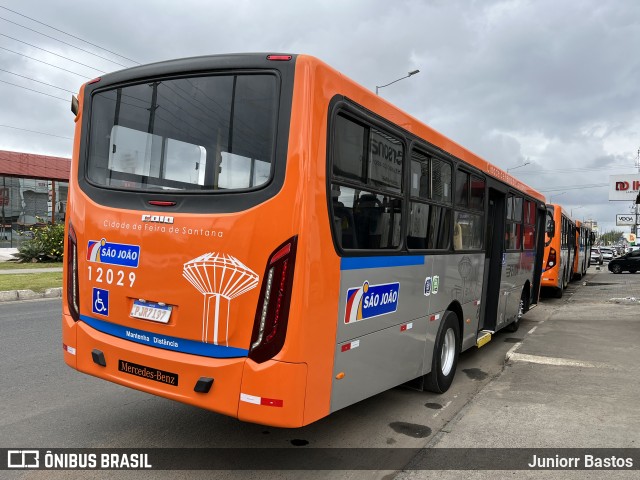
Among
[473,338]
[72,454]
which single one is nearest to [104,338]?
[72,454]

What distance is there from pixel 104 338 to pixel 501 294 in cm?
605

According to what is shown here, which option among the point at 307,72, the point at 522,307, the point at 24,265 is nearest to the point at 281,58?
the point at 307,72

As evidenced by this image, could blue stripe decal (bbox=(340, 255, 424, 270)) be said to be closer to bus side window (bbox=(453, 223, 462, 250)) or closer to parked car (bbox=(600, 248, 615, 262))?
bus side window (bbox=(453, 223, 462, 250))

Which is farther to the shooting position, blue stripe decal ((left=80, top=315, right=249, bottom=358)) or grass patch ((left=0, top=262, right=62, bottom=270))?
grass patch ((left=0, top=262, right=62, bottom=270))

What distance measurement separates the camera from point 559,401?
17.5 feet

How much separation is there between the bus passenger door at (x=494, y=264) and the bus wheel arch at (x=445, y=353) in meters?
1.78

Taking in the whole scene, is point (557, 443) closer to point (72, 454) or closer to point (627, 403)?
point (627, 403)

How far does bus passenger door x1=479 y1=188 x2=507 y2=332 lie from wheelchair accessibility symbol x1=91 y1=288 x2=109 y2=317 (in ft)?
18.3

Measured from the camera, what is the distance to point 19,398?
4.91 metres

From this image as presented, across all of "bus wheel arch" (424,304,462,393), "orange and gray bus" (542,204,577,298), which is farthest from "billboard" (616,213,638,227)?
"bus wheel arch" (424,304,462,393)

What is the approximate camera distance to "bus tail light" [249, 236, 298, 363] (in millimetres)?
3189

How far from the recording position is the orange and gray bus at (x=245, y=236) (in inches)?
127

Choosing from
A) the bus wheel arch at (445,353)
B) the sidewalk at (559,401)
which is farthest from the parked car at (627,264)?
the bus wheel arch at (445,353)

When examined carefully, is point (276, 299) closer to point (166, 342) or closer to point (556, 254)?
point (166, 342)
